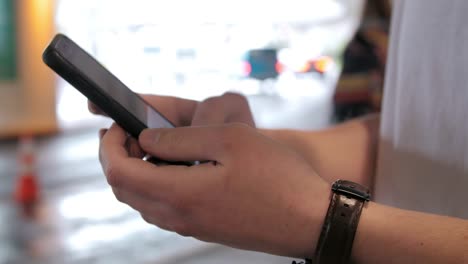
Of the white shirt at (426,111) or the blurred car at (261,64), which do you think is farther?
the blurred car at (261,64)

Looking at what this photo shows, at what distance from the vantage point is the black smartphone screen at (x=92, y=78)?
1.47 ft

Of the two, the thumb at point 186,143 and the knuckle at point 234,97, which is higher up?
the knuckle at point 234,97

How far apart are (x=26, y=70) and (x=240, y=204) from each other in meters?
3.33

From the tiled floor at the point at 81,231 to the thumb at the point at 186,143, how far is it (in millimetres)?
807

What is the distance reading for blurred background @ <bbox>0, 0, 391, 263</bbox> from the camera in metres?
1.88

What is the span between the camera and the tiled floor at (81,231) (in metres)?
1.71

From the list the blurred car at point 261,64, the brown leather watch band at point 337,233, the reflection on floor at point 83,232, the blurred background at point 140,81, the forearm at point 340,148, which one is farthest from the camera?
the blurred car at point 261,64

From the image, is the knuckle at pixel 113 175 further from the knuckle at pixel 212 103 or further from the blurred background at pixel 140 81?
the blurred background at pixel 140 81

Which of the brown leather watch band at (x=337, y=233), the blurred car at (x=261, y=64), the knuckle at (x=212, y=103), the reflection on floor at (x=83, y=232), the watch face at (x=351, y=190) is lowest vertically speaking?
the reflection on floor at (x=83, y=232)

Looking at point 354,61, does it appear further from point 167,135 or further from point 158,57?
point 167,135

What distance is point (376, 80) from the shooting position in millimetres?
2369

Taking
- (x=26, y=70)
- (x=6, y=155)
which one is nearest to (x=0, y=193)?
(x=6, y=155)

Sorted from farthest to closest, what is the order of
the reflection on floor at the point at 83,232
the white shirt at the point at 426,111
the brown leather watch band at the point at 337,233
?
the reflection on floor at the point at 83,232 → the white shirt at the point at 426,111 → the brown leather watch band at the point at 337,233

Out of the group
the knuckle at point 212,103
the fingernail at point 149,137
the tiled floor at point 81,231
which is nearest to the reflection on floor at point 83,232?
the tiled floor at point 81,231
